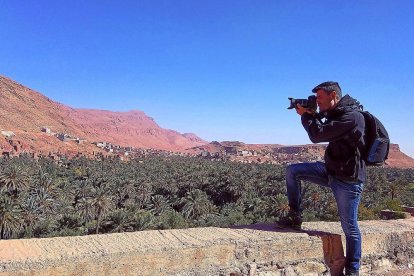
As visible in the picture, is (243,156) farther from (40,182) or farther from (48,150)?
(40,182)

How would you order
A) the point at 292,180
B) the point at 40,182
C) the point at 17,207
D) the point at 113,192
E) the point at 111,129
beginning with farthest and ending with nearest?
the point at 111,129, the point at 113,192, the point at 40,182, the point at 17,207, the point at 292,180

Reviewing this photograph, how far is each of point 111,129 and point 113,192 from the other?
515 ft

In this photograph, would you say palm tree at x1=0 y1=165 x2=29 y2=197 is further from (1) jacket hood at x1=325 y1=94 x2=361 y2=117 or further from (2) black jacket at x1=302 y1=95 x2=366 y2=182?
(1) jacket hood at x1=325 y1=94 x2=361 y2=117

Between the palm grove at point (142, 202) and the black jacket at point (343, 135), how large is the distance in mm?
14657

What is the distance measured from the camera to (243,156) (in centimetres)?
13588

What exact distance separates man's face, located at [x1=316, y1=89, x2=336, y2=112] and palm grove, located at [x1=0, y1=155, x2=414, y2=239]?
14.7 meters

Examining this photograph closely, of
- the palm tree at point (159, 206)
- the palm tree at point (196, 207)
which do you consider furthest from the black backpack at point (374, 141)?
the palm tree at point (159, 206)

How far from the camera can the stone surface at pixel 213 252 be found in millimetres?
2609

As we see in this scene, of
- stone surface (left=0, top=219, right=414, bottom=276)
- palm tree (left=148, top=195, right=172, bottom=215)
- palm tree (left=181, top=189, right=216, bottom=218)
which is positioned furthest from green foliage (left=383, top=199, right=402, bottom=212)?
palm tree (left=148, top=195, right=172, bottom=215)

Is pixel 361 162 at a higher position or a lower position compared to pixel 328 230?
higher

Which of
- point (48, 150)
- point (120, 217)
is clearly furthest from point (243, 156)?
point (120, 217)

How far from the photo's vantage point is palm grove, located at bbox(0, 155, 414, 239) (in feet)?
87.0

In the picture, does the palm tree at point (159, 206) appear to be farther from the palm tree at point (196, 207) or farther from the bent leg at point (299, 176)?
the bent leg at point (299, 176)

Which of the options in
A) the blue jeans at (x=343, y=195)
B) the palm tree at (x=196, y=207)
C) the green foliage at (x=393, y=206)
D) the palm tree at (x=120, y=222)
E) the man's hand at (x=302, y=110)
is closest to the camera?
the man's hand at (x=302, y=110)
